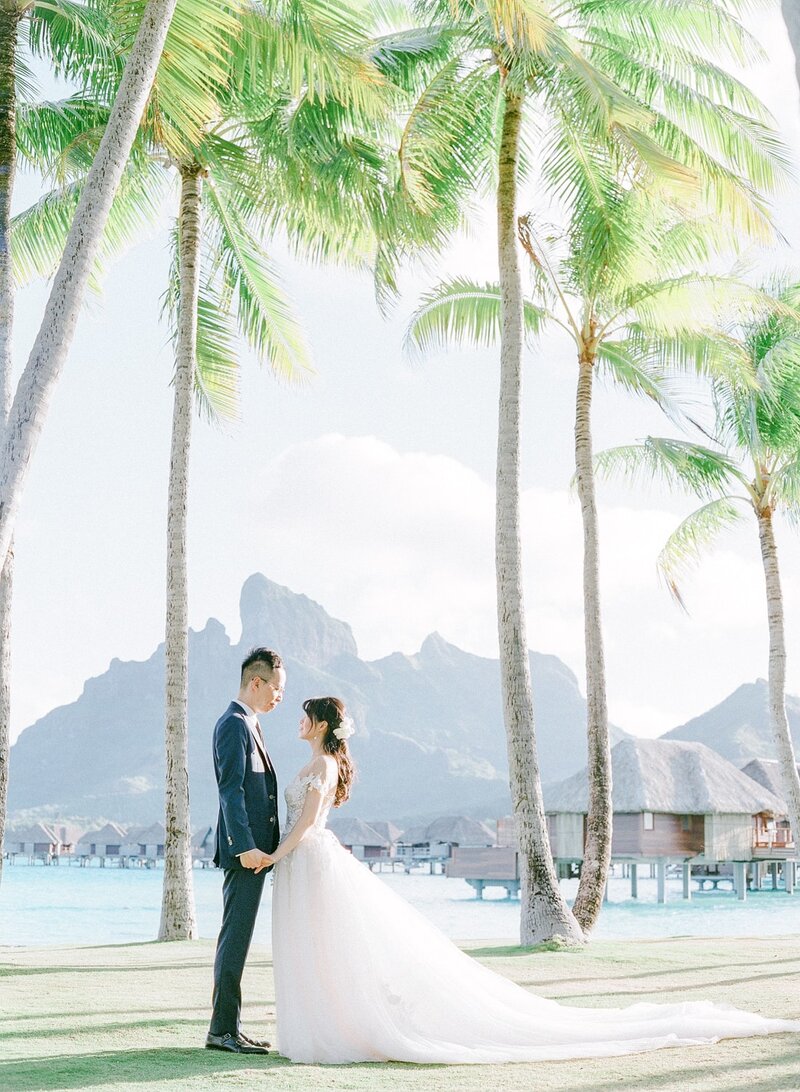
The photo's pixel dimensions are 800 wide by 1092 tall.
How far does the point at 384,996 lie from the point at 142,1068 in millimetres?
1186

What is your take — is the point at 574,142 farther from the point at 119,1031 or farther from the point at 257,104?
the point at 119,1031

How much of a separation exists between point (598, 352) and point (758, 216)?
476cm

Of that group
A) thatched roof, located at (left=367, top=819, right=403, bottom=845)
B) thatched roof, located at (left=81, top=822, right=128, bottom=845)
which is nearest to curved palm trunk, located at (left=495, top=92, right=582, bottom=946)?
thatched roof, located at (left=367, top=819, right=403, bottom=845)

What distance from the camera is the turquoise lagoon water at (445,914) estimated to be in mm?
38688

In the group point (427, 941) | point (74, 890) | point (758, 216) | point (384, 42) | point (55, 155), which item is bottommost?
point (74, 890)

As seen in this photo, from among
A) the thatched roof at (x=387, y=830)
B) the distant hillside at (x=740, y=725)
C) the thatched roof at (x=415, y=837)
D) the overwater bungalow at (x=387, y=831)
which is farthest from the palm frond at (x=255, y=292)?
the distant hillside at (x=740, y=725)

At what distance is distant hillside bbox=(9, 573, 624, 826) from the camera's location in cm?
16462

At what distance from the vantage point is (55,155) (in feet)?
45.8

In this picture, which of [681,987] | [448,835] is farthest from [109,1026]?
[448,835]

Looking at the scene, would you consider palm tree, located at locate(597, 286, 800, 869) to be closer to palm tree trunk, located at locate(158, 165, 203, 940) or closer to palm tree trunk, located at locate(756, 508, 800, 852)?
palm tree trunk, located at locate(756, 508, 800, 852)

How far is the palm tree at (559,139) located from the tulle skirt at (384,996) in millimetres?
6277

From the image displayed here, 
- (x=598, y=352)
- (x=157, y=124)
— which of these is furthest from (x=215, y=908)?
(x=157, y=124)

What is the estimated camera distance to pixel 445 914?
1962 inches

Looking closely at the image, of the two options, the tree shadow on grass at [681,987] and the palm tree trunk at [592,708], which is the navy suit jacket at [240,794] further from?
the palm tree trunk at [592,708]
